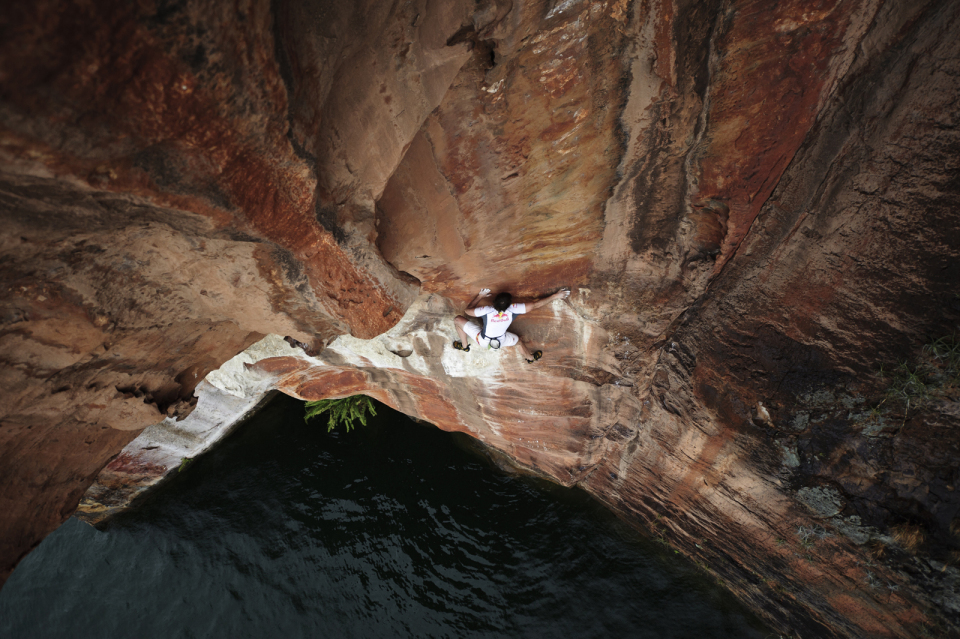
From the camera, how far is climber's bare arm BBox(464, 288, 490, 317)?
14.3ft

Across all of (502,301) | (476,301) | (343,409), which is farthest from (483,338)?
(343,409)

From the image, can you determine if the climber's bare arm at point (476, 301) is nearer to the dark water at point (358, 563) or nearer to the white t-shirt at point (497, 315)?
the white t-shirt at point (497, 315)

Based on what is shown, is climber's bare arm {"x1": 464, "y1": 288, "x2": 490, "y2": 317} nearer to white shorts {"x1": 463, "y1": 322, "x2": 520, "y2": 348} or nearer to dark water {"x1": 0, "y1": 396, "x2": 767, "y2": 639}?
white shorts {"x1": 463, "y1": 322, "x2": 520, "y2": 348}

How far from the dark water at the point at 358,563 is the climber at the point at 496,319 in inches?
165

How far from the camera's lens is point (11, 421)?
242 centimetres

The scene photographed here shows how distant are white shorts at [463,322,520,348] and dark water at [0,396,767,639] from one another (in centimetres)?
423

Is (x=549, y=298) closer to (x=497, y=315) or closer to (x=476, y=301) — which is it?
(x=497, y=315)

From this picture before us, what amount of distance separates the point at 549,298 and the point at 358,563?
19.6 feet

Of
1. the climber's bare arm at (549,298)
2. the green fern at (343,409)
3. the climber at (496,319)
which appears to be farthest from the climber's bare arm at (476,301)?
the green fern at (343,409)

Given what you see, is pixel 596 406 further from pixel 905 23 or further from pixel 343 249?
pixel 905 23

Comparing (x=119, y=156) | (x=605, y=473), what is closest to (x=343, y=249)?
(x=119, y=156)

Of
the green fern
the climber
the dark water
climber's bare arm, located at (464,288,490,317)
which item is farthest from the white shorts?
the green fern

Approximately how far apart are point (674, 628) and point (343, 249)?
715cm

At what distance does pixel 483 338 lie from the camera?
4.57 m
